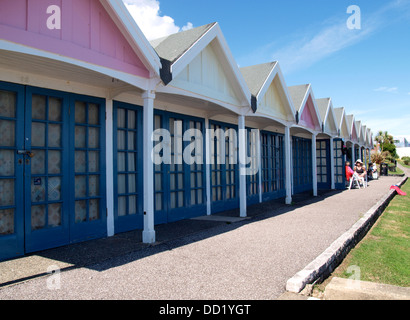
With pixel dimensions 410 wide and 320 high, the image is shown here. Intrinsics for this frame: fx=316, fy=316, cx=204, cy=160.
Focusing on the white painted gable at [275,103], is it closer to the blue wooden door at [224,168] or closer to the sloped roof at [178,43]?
the blue wooden door at [224,168]

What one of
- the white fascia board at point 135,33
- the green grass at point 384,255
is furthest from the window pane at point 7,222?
the green grass at point 384,255

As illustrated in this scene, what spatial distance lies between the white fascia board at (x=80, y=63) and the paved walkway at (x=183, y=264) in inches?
110

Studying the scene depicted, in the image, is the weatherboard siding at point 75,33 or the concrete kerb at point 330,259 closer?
the concrete kerb at point 330,259

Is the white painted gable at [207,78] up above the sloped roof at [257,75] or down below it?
below

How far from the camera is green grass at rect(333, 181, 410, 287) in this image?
4340 mm

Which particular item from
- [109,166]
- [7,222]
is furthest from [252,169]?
[7,222]

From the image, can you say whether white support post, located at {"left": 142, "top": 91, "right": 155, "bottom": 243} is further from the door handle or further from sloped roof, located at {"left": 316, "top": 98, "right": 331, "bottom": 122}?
sloped roof, located at {"left": 316, "top": 98, "right": 331, "bottom": 122}

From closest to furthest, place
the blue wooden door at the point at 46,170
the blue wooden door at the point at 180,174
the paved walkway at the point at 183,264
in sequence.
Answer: the paved walkway at the point at 183,264 < the blue wooden door at the point at 46,170 < the blue wooden door at the point at 180,174

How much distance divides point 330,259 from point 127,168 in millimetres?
4251

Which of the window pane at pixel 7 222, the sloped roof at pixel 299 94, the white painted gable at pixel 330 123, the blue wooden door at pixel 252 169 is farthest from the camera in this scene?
the white painted gable at pixel 330 123

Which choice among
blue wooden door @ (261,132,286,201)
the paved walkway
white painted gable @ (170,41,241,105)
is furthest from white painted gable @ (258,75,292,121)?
the paved walkway

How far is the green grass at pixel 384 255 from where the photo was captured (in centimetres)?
434
